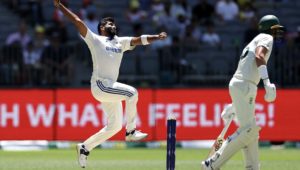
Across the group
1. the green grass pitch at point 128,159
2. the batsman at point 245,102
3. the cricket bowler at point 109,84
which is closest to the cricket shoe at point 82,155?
the cricket bowler at point 109,84

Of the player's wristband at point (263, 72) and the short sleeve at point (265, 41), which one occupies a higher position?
the short sleeve at point (265, 41)

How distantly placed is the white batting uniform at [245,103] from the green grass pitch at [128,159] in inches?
114

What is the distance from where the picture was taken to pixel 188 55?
22594 millimetres

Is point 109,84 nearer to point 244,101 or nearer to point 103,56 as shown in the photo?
point 103,56

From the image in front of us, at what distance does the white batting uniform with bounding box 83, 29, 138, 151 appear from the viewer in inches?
549

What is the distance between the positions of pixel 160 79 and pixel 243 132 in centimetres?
1067

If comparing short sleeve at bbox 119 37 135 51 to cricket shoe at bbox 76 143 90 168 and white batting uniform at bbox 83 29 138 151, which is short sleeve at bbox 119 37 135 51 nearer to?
white batting uniform at bbox 83 29 138 151

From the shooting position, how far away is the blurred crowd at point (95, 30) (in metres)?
22.3

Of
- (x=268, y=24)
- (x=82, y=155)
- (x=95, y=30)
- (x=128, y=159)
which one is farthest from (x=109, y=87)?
(x=95, y=30)

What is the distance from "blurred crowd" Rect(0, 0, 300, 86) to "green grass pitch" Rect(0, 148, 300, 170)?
2638 mm

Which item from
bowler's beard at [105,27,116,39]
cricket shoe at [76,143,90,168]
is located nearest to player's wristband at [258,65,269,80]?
bowler's beard at [105,27,116,39]

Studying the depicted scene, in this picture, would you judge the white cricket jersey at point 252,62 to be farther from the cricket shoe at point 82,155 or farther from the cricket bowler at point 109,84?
the cricket shoe at point 82,155

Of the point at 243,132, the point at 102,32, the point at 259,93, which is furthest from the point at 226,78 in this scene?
the point at 243,132

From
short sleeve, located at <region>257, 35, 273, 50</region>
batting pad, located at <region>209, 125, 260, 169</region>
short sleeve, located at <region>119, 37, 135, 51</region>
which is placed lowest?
batting pad, located at <region>209, 125, 260, 169</region>
